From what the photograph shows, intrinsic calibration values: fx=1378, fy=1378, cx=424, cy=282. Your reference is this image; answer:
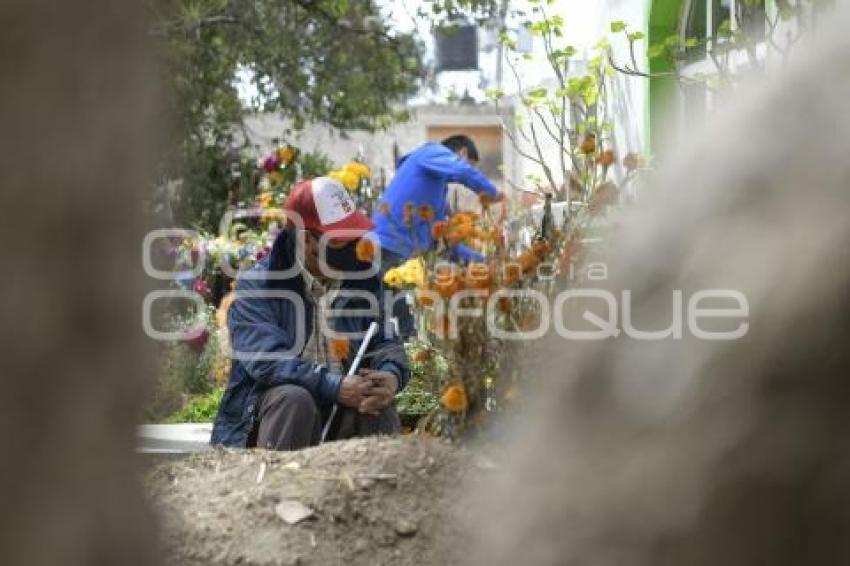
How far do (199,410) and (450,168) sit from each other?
2.11m

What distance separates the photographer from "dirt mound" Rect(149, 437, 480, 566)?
11.8ft

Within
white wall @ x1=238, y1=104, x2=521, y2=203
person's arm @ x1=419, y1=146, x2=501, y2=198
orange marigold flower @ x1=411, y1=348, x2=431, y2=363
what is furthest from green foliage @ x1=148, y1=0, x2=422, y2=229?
orange marigold flower @ x1=411, y1=348, x2=431, y2=363

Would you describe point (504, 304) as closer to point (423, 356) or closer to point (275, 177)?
point (423, 356)

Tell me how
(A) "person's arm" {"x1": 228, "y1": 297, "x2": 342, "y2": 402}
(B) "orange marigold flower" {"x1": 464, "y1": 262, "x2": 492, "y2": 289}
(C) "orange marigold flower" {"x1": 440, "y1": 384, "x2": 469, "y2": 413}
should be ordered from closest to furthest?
(C) "orange marigold flower" {"x1": 440, "y1": 384, "x2": 469, "y2": 413} < (B) "orange marigold flower" {"x1": 464, "y1": 262, "x2": 492, "y2": 289} < (A) "person's arm" {"x1": 228, "y1": 297, "x2": 342, "y2": 402}

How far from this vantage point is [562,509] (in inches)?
29.7

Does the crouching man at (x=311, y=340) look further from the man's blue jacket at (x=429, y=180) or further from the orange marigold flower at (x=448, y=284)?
the man's blue jacket at (x=429, y=180)

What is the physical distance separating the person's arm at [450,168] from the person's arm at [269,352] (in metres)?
2.35

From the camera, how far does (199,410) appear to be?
328 inches

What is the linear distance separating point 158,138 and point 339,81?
1863cm

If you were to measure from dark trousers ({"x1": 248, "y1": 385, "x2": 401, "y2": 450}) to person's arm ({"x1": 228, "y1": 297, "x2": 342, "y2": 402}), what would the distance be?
5 cm

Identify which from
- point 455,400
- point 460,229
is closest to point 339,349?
point 460,229

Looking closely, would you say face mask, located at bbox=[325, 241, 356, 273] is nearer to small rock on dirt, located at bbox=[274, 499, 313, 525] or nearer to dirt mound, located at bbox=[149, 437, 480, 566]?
dirt mound, located at bbox=[149, 437, 480, 566]

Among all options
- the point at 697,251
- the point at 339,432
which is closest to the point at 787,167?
the point at 697,251

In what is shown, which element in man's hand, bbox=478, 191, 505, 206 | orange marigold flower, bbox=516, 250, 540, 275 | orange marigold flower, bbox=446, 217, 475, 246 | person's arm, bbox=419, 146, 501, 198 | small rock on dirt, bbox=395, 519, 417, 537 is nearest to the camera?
small rock on dirt, bbox=395, 519, 417, 537
